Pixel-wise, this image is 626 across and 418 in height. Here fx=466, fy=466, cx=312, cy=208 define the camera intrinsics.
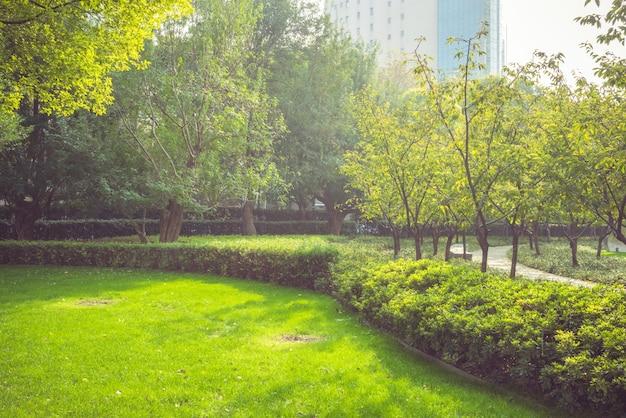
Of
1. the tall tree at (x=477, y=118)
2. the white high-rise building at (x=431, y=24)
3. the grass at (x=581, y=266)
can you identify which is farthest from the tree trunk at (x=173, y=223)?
the white high-rise building at (x=431, y=24)

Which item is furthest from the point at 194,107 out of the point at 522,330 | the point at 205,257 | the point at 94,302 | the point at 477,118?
the point at 522,330

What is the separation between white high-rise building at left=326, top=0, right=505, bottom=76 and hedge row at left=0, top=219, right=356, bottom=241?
54998mm

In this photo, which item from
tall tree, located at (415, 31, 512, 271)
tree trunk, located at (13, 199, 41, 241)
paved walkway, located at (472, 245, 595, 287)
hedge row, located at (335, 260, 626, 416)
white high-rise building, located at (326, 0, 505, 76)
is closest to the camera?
hedge row, located at (335, 260, 626, 416)

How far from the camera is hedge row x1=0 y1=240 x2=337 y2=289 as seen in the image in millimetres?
10945

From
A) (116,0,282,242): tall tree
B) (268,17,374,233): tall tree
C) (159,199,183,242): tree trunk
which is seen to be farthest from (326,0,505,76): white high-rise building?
(159,199,183,242): tree trunk

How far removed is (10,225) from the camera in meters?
18.6

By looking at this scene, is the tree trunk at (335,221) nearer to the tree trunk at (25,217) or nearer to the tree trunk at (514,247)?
the tree trunk at (25,217)

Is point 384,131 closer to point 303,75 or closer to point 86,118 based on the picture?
point 86,118

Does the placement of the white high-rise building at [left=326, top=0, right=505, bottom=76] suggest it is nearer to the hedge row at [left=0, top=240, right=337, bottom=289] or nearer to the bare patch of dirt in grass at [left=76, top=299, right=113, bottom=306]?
the hedge row at [left=0, top=240, right=337, bottom=289]

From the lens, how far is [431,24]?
271ft

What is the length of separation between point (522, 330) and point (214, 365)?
11.1ft

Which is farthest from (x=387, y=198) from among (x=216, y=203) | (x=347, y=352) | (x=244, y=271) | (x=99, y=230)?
(x=99, y=230)

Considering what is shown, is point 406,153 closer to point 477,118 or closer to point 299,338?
point 477,118

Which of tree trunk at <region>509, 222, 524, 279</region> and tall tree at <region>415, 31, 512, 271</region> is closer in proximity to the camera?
tall tree at <region>415, 31, 512, 271</region>
